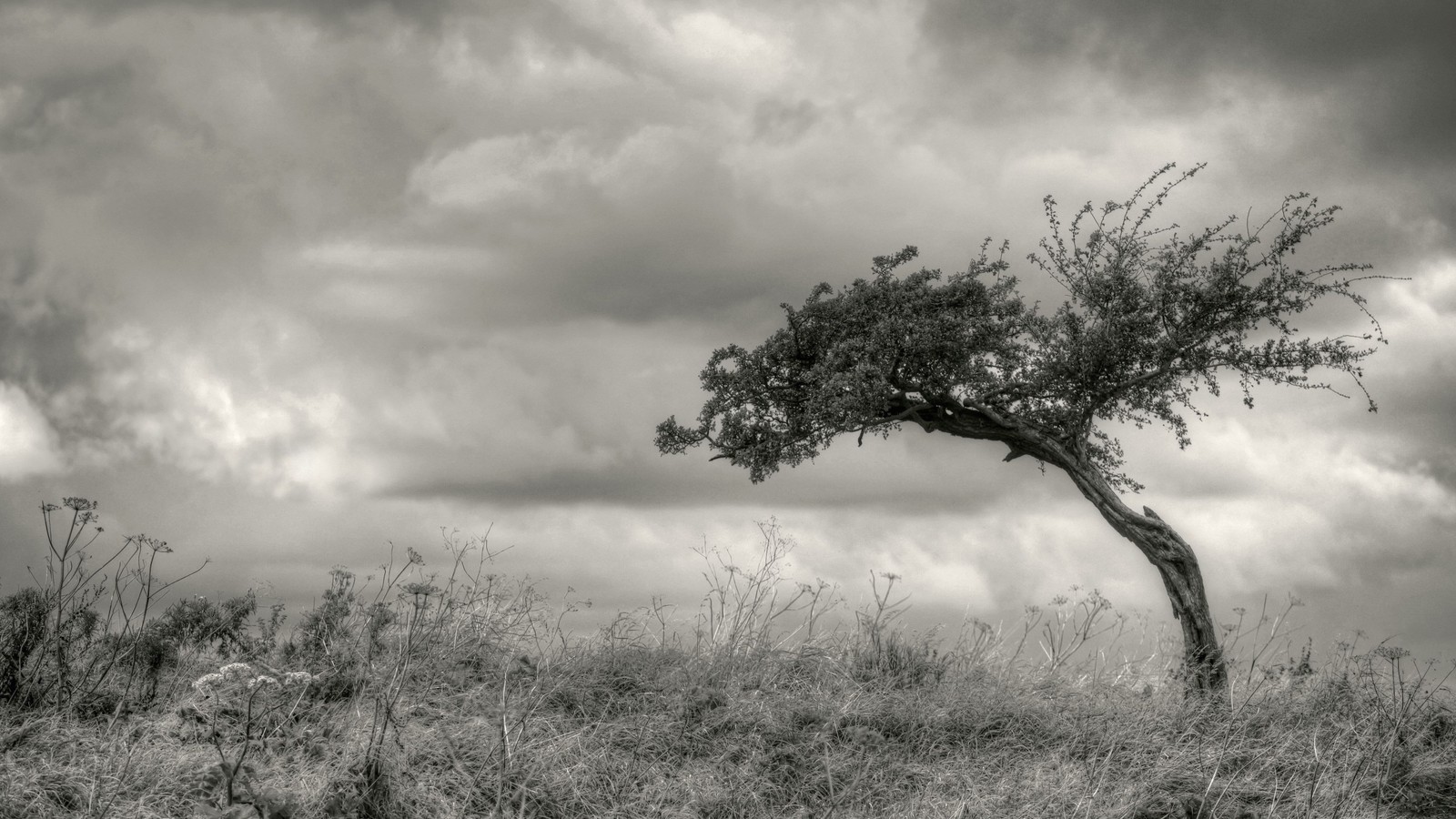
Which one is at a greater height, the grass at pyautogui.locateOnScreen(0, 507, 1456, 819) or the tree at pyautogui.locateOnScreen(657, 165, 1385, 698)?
the tree at pyautogui.locateOnScreen(657, 165, 1385, 698)

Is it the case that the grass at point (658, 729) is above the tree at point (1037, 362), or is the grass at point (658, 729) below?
below

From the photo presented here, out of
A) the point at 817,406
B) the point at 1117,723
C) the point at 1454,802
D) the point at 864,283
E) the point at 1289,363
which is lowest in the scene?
the point at 1454,802

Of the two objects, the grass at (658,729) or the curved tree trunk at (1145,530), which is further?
the curved tree trunk at (1145,530)

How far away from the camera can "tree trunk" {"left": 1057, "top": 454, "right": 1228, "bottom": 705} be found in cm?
1214

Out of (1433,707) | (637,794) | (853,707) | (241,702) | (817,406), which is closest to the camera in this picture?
(637,794)

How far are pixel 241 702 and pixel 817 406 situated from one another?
7120mm

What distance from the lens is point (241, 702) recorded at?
28.2 ft

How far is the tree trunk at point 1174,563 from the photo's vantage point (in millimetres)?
12135

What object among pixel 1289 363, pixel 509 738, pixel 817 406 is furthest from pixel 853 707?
pixel 1289 363

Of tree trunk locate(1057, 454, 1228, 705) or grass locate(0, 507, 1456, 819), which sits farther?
tree trunk locate(1057, 454, 1228, 705)

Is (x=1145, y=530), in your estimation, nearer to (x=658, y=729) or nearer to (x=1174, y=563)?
(x=1174, y=563)

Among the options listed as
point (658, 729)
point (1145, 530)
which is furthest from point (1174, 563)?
point (658, 729)

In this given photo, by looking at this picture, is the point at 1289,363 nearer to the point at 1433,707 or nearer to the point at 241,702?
the point at 1433,707

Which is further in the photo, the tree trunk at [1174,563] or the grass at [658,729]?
the tree trunk at [1174,563]
